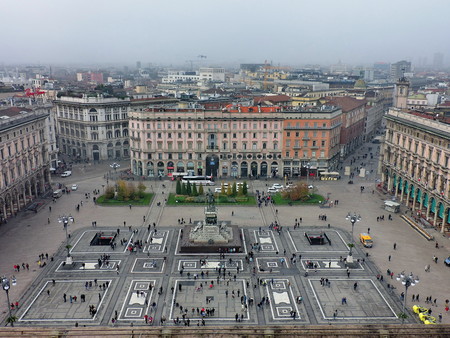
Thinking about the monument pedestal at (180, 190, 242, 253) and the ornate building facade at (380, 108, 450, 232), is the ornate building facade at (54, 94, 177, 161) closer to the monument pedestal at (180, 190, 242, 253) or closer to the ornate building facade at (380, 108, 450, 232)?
the monument pedestal at (180, 190, 242, 253)

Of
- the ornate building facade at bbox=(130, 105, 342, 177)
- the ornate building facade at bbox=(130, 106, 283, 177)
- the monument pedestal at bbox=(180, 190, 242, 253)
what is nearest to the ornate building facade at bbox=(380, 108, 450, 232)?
the ornate building facade at bbox=(130, 105, 342, 177)

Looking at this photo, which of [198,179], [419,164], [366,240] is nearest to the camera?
[366,240]

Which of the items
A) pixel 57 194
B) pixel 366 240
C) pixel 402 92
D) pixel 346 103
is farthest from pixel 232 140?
pixel 346 103

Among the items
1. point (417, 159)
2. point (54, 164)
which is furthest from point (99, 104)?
point (417, 159)

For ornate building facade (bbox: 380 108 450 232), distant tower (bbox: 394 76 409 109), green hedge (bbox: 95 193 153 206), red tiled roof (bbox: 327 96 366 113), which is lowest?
green hedge (bbox: 95 193 153 206)

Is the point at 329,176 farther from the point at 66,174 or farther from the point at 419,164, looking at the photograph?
the point at 66,174

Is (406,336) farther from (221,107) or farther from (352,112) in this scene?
(352,112)
